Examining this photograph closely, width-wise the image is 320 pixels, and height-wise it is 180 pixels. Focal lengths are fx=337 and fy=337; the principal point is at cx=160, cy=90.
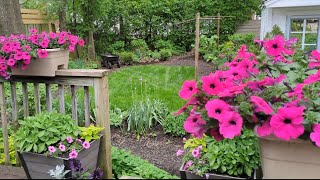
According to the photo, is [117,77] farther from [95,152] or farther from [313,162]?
[313,162]

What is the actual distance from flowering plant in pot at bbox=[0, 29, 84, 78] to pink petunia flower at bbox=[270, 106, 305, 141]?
1.58m

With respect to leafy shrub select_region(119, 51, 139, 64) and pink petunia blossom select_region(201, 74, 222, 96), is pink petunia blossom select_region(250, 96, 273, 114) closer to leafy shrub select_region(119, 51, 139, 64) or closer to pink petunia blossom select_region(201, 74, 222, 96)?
pink petunia blossom select_region(201, 74, 222, 96)

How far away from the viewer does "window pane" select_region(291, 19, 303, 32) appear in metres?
7.20

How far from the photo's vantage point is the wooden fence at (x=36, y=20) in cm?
803

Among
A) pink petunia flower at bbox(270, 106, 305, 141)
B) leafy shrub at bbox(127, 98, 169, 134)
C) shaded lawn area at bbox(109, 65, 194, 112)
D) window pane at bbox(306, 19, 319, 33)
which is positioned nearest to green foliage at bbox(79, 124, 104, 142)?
pink petunia flower at bbox(270, 106, 305, 141)

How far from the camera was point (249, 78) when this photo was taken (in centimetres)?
158

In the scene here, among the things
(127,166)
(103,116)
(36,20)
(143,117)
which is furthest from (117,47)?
(103,116)

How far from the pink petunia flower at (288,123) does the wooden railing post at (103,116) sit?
126 cm

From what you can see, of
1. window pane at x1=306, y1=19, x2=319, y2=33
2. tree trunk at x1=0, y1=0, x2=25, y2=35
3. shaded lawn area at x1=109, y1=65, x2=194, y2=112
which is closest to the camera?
shaded lawn area at x1=109, y1=65, x2=194, y2=112

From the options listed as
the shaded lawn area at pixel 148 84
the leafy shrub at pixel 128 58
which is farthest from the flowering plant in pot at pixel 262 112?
the leafy shrub at pixel 128 58

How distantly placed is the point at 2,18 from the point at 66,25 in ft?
14.5

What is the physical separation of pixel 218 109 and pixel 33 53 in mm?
1432

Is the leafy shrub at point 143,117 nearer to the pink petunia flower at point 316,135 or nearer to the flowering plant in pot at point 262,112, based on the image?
the flowering plant in pot at point 262,112

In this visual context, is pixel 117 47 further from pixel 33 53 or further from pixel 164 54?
pixel 33 53
